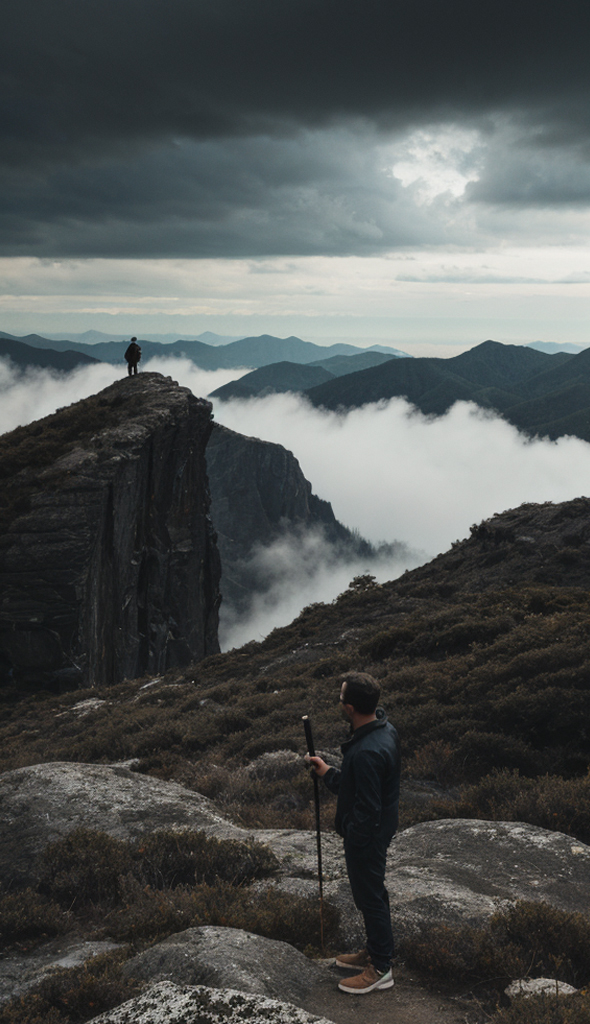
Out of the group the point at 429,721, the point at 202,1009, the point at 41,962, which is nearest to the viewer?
the point at 202,1009

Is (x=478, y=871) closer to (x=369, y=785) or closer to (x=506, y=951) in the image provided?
(x=506, y=951)

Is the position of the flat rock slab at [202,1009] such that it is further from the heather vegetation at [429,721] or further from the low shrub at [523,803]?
the low shrub at [523,803]

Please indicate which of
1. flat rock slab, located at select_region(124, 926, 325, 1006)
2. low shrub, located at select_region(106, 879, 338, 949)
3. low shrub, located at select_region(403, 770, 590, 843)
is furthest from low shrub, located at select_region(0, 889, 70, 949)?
low shrub, located at select_region(403, 770, 590, 843)

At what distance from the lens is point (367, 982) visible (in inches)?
178

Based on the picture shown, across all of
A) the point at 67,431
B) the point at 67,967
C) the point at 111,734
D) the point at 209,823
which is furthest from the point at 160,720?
the point at 67,431

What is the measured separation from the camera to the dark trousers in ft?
15.4

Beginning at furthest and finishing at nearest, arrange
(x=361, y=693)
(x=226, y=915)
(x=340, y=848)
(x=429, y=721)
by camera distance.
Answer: (x=429, y=721)
(x=340, y=848)
(x=226, y=915)
(x=361, y=693)

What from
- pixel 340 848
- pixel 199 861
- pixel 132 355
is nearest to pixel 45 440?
pixel 132 355

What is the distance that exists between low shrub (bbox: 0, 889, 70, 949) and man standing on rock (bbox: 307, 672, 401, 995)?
2.78m

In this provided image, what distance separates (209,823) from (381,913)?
3.61 metres

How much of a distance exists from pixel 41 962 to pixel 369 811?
10.5 ft

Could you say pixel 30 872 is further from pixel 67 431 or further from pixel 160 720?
pixel 67 431

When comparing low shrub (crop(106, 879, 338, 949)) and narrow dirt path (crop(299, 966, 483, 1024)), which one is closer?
narrow dirt path (crop(299, 966, 483, 1024))

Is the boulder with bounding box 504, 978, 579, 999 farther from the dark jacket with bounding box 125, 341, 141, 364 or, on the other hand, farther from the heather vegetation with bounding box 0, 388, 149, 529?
the dark jacket with bounding box 125, 341, 141, 364
